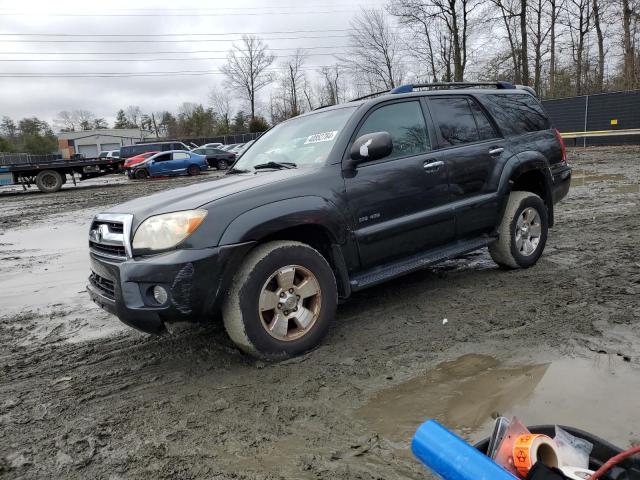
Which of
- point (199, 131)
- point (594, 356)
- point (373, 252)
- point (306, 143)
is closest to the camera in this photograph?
point (594, 356)

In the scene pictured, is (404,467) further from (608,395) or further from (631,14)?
(631,14)

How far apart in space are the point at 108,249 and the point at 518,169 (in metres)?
3.66

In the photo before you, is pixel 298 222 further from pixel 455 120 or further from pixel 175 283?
pixel 455 120

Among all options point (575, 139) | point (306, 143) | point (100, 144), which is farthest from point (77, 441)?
point (100, 144)

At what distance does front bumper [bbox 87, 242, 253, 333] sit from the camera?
2957mm

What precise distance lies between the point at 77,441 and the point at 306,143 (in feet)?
8.65

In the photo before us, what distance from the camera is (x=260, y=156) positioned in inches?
178

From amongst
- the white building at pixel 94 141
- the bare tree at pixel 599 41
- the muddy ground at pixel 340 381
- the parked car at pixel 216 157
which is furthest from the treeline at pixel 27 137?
the muddy ground at pixel 340 381

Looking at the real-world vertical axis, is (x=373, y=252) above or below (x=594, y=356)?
above

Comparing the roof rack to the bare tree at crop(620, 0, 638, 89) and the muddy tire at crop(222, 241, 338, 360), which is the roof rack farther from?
the bare tree at crop(620, 0, 638, 89)

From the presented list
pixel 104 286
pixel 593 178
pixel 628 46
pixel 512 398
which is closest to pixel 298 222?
pixel 104 286

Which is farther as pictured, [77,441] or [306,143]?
[306,143]

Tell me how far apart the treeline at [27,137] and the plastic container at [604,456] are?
8115 centimetres

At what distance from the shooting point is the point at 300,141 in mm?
4195
